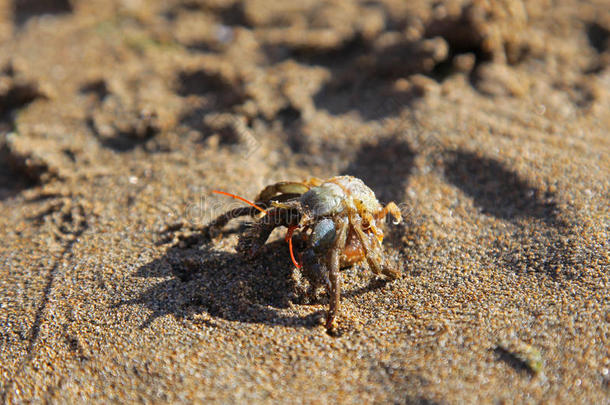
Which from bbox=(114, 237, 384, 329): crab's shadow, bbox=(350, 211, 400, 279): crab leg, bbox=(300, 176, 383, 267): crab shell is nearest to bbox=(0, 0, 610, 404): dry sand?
bbox=(114, 237, 384, 329): crab's shadow

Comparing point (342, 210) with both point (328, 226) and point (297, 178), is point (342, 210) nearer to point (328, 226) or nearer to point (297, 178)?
point (328, 226)

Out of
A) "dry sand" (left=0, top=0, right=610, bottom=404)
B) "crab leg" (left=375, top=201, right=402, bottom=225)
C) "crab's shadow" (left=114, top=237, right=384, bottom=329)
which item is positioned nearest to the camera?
"dry sand" (left=0, top=0, right=610, bottom=404)

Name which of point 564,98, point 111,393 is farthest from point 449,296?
point 564,98

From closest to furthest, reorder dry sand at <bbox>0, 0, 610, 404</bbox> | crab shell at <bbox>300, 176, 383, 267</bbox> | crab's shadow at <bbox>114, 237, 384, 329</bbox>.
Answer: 1. dry sand at <bbox>0, 0, 610, 404</bbox>
2. crab's shadow at <bbox>114, 237, 384, 329</bbox>
3. crab shell at <bbox>300, 176, 383, 267</bbox>

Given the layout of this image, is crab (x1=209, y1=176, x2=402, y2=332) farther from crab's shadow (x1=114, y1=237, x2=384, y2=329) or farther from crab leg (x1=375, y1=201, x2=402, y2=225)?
crab's shadow (x1=114, y1=237, x2=384, y2=329)

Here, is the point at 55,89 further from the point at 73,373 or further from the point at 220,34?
the point at 73,373
